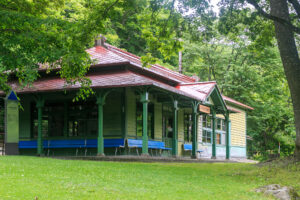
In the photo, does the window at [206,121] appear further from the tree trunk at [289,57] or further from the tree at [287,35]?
the tree trunk at [289,57]

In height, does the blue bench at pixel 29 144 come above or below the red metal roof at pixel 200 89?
below

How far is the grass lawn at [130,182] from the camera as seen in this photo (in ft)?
28.4

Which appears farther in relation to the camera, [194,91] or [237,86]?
[237,86]

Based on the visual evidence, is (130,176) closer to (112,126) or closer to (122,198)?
(122,198)

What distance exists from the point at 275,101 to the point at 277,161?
2413cm

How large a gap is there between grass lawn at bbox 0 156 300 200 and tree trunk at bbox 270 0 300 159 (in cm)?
240

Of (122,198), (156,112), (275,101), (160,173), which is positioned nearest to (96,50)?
(156,112)

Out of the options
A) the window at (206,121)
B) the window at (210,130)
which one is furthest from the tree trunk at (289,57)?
the window at (206,121)

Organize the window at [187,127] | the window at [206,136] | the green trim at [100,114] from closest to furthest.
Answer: the green trim at [100,114]
the window at [187,127]
the window at [206,136]

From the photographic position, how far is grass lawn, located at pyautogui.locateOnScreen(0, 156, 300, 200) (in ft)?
28.4

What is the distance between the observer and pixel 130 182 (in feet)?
34.1

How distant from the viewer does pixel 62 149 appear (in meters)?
22.1

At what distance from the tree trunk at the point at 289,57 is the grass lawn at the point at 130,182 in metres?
2.40

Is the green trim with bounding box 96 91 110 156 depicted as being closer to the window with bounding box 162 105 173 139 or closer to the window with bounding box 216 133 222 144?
the window with bounding box 162 105 173 139
